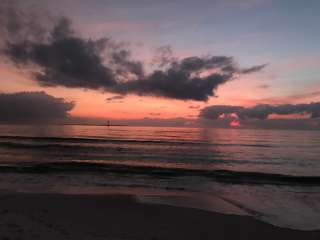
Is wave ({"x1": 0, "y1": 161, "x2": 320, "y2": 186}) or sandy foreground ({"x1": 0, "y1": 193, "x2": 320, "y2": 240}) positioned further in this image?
wave ({"x1": 0, "y1": 161, "x2": 320, "y2": 186})

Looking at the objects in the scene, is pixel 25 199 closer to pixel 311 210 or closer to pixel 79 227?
pixel 79 227

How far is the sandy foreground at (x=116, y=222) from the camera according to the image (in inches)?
302

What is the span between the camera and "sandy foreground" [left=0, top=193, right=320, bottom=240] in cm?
768

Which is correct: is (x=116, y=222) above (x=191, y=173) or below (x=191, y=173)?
above

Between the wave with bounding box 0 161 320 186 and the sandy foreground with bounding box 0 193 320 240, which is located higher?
the sandy foreground with bounding box 0 193 320 240

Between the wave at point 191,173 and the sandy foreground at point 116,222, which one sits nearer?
the sandy foreground at point 116,222

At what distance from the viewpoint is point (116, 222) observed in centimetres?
919

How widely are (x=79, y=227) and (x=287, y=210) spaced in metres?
8.77

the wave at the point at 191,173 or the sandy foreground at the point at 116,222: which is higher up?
the sandy foreground at the point at 116,222

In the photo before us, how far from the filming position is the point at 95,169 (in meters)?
23.3

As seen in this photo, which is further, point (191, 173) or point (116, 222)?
point (191, 173)

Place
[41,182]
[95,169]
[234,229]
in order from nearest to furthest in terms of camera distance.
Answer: [234,229]
[41,182]
[95,169]

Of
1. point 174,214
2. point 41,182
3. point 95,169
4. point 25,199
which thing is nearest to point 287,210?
point 174,214

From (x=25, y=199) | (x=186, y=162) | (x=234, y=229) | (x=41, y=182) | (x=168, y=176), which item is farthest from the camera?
(x=186, y=162)
